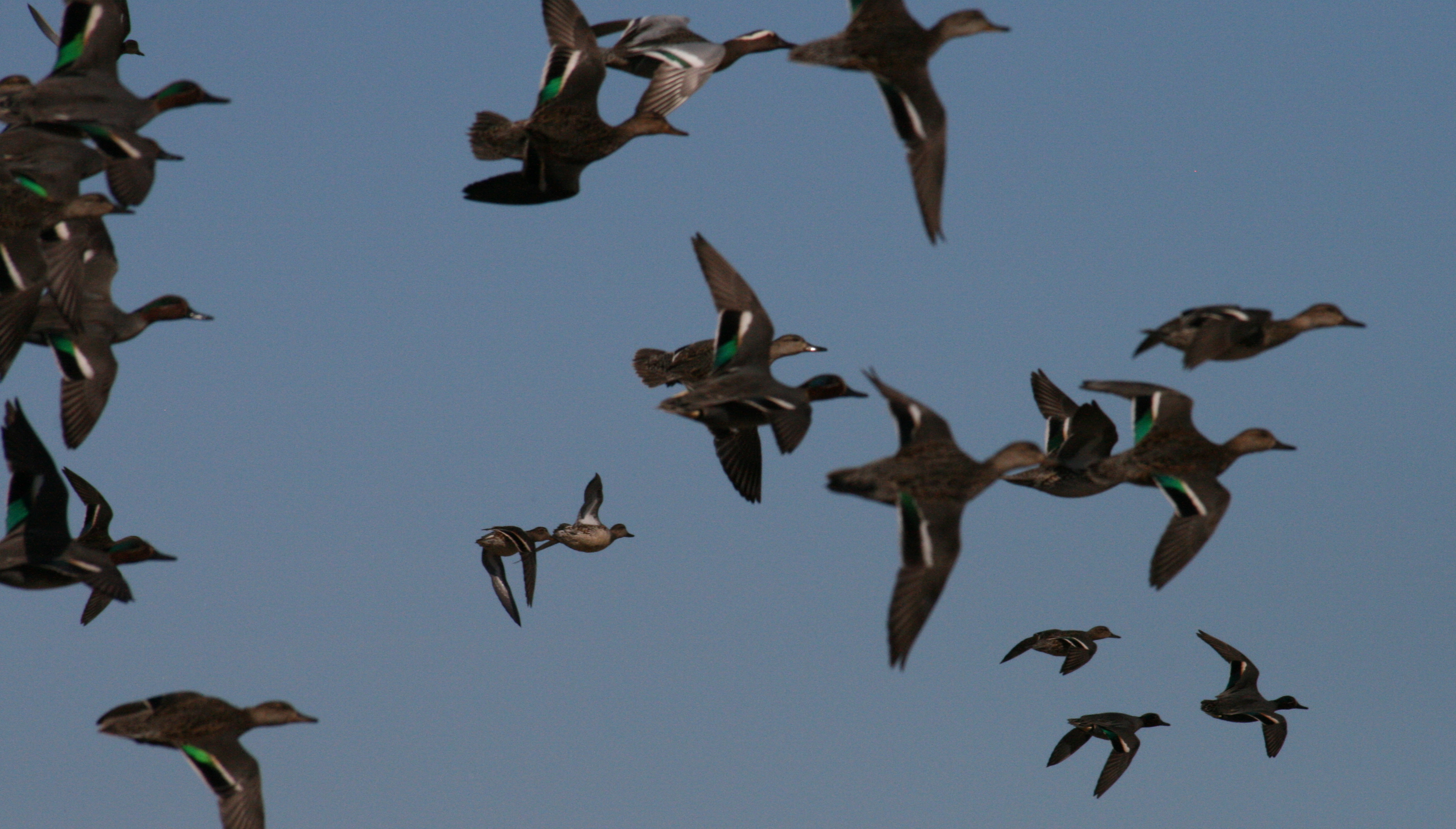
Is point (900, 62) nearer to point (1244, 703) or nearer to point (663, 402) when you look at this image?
point (663, 402)

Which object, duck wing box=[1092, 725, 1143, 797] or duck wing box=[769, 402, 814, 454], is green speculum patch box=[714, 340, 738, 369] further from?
duck wing box=[1092, 725, 1143, 797]

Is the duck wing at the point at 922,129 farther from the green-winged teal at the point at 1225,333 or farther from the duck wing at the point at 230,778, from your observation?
the duck wing at the point at 230,778

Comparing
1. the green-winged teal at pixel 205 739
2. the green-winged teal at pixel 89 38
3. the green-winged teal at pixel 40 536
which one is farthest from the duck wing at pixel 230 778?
the green-winged teal at pixel 89 38

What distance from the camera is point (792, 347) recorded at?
1817 centimetres

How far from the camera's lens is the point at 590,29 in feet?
51.6

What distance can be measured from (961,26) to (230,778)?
8178 mm

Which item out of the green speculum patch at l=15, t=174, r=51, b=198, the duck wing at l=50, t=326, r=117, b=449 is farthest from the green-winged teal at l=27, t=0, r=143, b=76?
the duck wing at l=50, t=326, r=117, b=449

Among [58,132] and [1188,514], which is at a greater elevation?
[58,132]

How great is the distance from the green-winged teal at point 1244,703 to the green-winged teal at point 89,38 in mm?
12070

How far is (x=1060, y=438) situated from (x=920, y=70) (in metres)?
4.24

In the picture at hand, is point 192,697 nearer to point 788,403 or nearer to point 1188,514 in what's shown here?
point 788,403

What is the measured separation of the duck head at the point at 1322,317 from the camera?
14258 millimetres

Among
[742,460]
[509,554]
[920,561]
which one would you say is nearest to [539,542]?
[509,554]

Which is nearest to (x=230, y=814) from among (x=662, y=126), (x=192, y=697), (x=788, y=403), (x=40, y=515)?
(x=192, y=697)
